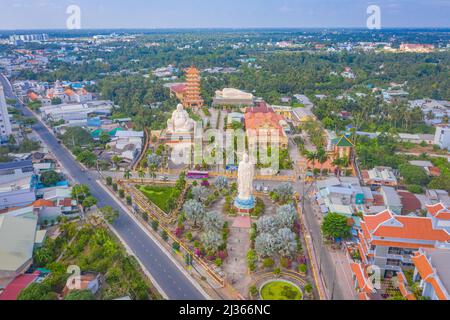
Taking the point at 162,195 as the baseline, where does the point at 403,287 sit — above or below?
below

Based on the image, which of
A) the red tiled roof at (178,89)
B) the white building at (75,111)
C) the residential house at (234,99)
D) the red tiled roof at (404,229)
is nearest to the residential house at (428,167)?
the red tiled roof at (404,229)

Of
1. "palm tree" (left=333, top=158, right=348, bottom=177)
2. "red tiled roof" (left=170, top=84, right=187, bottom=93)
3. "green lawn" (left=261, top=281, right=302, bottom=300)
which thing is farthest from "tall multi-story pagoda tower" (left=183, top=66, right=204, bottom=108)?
"green lawn" (left=261, top=281, right=302, bottom=300)

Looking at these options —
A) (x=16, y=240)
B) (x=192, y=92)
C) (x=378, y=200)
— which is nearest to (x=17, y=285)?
(x=16, y=240)

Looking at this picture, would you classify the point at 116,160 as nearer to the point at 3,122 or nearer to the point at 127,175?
the point at 127,175

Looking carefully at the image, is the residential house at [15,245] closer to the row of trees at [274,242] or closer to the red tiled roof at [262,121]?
the row of trees at [274,242]

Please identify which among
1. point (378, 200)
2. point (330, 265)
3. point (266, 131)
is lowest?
point (330, 265)

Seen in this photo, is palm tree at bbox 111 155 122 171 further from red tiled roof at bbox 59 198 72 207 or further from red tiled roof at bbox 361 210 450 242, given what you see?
red tiled roof at bbox 361 210 450 242
